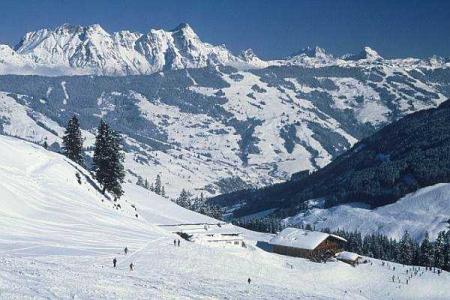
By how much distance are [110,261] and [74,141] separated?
238 feet

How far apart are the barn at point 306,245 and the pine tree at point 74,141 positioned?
47.0 metres

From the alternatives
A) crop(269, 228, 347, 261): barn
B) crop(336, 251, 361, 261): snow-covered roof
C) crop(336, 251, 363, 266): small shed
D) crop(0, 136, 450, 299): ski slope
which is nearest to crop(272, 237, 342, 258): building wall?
crop(269, 228, 347, 261): barn

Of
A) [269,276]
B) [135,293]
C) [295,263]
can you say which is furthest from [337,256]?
[135,293]

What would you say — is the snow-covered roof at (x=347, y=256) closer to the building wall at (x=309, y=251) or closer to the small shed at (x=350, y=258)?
the small shed at (x=350, y=258)

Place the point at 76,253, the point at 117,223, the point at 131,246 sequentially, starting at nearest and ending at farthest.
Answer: the point at 76,253 → the point at 131,246 → the point at 117,223

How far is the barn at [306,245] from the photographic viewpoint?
10306cm

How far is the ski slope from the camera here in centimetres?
4631

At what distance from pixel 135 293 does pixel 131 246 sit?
2612cm

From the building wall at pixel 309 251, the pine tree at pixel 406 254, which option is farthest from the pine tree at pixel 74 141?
the pine tree at pixel 406 254

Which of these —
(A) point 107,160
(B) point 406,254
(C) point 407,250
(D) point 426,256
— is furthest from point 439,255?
(A) point 107,160

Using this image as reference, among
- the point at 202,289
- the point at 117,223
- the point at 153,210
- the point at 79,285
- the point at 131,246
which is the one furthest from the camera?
the point at 153,210

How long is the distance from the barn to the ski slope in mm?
4502

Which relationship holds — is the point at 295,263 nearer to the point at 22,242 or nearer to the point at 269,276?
the point at 269,276

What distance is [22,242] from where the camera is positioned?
203ft
